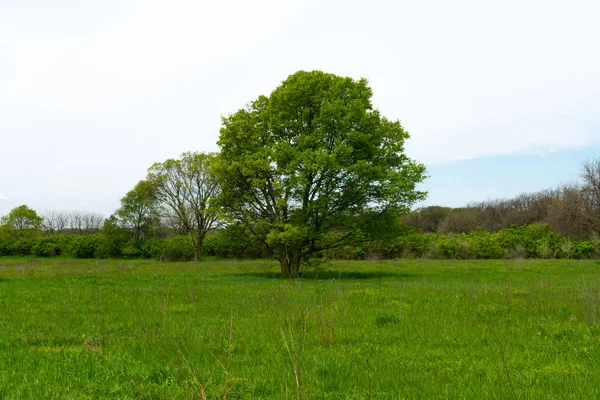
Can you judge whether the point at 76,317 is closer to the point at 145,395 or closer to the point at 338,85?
the point at 145,395

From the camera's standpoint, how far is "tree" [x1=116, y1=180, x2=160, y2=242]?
53906 millimetres

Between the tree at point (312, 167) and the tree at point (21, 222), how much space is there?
204 ft

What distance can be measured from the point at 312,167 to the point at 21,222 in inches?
2811

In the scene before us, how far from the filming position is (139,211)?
184 feet

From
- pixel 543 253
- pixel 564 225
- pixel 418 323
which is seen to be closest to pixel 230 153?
pixel 418 323

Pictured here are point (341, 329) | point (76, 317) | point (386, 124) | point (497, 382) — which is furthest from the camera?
point (386, 124)

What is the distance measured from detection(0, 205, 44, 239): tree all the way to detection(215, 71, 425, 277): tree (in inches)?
2449

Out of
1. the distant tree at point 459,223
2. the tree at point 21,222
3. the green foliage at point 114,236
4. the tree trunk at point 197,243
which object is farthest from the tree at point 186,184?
the distant tree at point 459,223

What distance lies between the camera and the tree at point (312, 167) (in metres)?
21.0

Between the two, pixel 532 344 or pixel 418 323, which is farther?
pixel 418 323

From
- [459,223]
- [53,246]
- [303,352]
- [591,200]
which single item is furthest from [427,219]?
[303,352]

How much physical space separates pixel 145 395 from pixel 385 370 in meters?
2.90

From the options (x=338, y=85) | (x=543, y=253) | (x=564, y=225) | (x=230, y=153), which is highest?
(x=338, y=85)

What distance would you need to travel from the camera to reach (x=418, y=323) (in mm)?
8633
